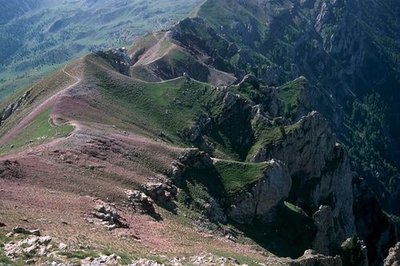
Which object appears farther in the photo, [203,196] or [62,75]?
[62,75]

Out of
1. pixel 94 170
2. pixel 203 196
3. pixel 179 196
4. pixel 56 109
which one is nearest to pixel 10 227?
pixel 94 170

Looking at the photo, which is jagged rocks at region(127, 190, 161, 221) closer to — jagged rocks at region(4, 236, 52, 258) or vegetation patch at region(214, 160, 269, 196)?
jagged rocks at region(4, 236, 52, 258)

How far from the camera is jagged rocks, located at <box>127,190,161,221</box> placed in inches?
2682

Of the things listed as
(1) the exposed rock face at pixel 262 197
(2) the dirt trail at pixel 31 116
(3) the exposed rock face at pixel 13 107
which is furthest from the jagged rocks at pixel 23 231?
(3) the exposed rock face at pixel 13 107

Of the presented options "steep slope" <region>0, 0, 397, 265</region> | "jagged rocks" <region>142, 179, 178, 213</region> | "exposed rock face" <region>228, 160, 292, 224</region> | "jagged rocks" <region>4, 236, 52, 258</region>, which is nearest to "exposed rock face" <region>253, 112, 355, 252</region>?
"steep slope" <region>0, 0, 397, 265</region>

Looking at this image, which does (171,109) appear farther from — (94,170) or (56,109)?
(94,170)

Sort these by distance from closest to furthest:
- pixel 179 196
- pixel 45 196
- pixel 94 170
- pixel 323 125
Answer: pixel 45 196 → pixel 94 170 → pixel 179 196 → pixel 323 125

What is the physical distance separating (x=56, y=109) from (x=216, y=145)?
42.8 meters

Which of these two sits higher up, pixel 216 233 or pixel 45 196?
pixel 45 196

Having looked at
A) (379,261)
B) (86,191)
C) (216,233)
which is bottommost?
(379,261)

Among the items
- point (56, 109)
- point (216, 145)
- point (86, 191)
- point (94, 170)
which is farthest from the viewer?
point (216, 145)

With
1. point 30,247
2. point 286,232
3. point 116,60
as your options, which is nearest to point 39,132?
point 286,232

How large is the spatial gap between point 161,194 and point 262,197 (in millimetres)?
26921

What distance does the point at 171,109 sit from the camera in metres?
140
